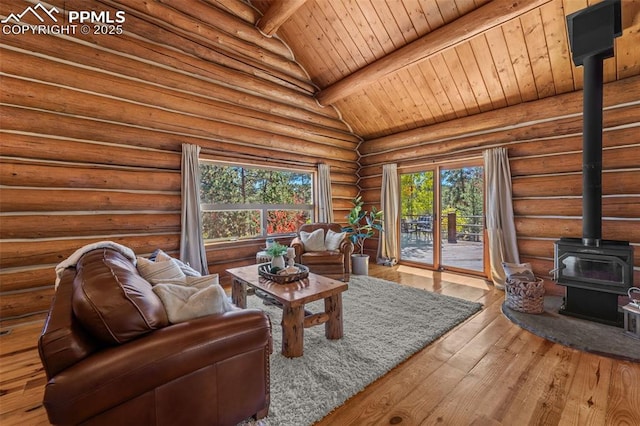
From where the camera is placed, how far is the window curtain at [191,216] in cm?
387

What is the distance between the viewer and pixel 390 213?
5.85m

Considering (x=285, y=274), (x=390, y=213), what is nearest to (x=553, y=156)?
(x=390, y=213)

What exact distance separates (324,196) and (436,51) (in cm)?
315

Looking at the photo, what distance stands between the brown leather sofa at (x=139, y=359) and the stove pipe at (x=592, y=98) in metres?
3.60

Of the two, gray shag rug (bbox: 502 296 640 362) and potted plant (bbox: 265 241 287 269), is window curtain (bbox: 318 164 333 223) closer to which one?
potted plant (bbox: 265 241 287 269)

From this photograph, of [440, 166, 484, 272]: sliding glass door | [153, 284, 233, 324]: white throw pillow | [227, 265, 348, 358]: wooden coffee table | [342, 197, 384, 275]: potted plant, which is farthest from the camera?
[342, 197, 384, 275]: potted plant

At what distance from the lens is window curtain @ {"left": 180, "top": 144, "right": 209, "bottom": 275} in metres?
3.87

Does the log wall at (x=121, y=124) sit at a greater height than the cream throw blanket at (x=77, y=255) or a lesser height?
greater

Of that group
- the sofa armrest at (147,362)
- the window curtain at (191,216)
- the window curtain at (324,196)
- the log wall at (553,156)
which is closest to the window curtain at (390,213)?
the log wall at (553,156)

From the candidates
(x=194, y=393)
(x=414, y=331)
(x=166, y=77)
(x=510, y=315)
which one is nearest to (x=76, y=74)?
(x=166, y=77)

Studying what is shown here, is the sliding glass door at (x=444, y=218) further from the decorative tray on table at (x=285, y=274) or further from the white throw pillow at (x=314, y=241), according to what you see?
the decorative tray on table at (x=285, y=274)

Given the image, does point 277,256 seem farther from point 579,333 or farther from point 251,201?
point 579,333

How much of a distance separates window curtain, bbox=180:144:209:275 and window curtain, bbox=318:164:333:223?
2.47 meters

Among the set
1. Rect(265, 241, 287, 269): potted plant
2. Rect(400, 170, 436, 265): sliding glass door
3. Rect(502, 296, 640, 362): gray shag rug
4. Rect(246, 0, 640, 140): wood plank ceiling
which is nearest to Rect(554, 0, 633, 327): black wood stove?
Rect(502, 296, 640, 362): gray shag rug
